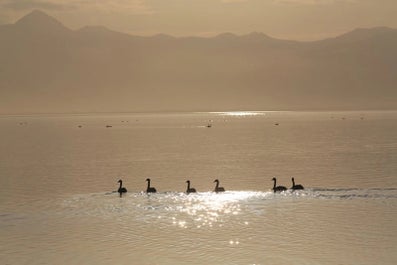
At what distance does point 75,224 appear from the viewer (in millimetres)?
38312

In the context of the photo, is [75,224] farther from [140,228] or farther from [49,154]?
[49,154]

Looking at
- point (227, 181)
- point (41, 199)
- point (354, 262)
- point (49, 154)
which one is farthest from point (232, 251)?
point (49, 154)

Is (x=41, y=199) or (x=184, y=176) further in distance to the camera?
(x=184, y=176)

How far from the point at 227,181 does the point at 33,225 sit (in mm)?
24417

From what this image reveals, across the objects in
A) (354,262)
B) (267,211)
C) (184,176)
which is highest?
(184,176)

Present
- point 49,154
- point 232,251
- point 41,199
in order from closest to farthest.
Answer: point 232,251, point 41,199, point 49,154

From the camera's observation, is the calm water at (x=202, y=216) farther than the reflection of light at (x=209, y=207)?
No

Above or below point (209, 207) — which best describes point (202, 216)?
below

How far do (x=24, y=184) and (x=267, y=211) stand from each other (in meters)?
27.1

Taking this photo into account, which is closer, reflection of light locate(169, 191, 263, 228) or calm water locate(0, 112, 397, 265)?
calm water locate(0, 112, 397, 265)

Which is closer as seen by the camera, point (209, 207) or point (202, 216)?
point (202, 216)

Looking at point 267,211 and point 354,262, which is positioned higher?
point 267,211

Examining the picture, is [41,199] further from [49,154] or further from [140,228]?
[49,154]

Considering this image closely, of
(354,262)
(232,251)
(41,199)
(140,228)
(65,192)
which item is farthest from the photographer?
(65,192)
